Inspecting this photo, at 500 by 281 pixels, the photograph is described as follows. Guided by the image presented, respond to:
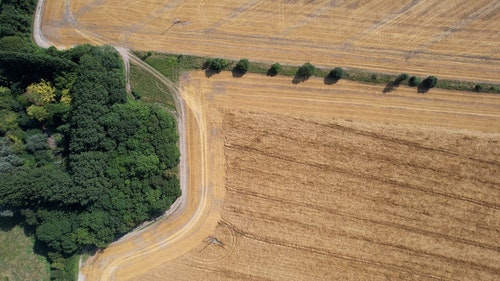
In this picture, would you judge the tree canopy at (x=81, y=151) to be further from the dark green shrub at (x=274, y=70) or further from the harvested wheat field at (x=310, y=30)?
the dark green shrub at (x=274, y=70)

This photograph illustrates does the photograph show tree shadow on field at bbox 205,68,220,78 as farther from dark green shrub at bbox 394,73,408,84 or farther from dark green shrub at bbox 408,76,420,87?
dark green shrub at bbox 408,76,420,87

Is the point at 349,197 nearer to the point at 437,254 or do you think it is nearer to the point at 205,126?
the point at 437,254

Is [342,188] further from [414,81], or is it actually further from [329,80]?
[414,81]

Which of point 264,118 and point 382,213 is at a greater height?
point 264,118

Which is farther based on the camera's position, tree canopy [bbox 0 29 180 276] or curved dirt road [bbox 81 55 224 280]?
curved dirt road [bbox 81 55 224 280]

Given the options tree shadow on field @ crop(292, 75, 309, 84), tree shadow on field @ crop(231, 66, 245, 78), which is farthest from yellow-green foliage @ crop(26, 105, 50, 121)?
tree shadow on field @ crop(292, 75, 309, 84)

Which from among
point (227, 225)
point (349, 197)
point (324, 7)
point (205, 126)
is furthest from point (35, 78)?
point (349, 197)
